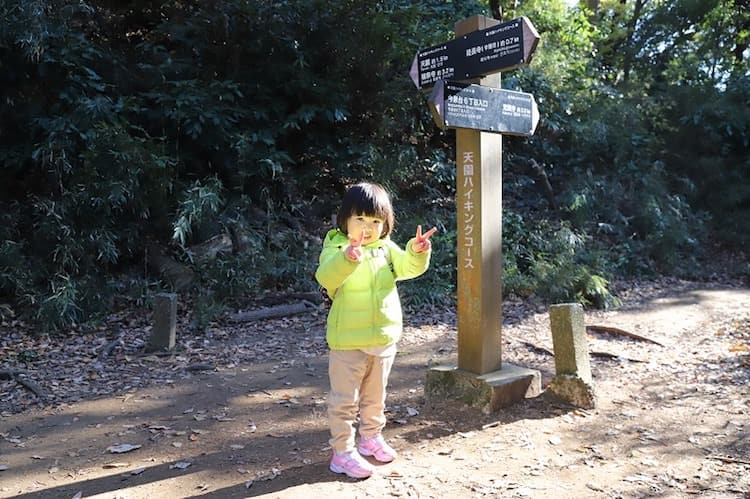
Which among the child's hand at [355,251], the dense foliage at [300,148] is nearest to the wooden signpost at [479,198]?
the child's hand at [355,251]

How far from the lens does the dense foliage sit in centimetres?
728

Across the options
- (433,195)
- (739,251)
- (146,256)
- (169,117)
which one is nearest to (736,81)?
(739,251)

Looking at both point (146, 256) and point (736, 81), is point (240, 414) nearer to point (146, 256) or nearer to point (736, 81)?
point (146, 256)

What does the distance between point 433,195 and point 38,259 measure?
612 centimetres

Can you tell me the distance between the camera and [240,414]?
13.8 ft

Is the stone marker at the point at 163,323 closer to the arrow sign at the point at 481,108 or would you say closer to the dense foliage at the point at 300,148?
the dense foliage at the point at 300,148

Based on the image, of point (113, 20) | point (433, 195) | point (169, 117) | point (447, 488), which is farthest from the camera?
point (433, 195)

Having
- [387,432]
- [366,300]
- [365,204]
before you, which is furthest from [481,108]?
[387,432]

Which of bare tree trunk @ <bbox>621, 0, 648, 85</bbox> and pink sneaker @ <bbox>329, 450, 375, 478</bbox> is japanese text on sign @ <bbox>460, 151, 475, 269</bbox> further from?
bare tree trunk @ <bbox>621, 0, 648, 85</bbox>

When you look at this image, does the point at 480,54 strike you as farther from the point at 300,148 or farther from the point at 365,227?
the point at 300,148

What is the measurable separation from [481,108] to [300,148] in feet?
20.9

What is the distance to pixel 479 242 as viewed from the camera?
4016 millimetres

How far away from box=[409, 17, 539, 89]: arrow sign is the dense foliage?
380 centimetres

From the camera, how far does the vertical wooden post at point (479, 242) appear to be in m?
4.02
